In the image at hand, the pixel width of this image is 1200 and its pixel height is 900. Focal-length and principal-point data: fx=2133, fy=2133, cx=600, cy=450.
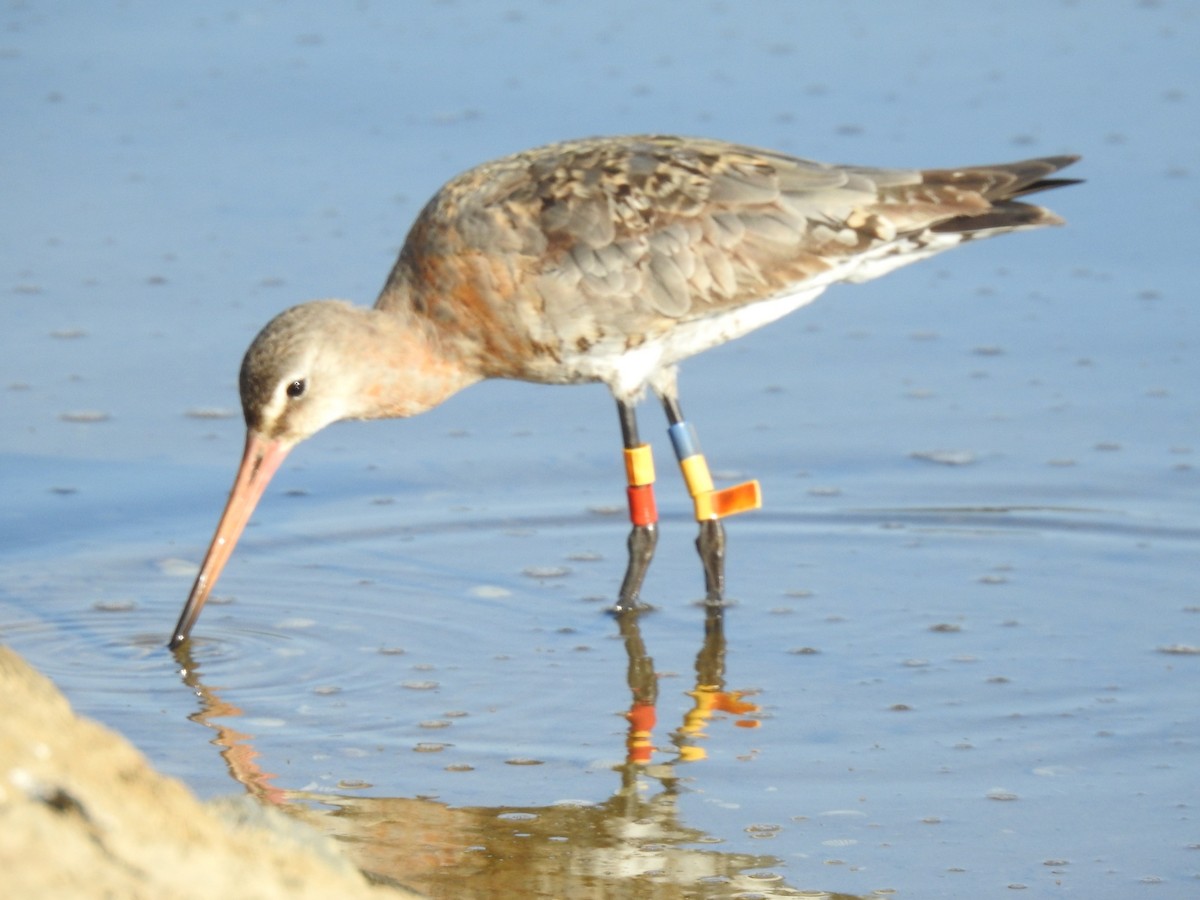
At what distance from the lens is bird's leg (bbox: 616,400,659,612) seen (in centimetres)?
658

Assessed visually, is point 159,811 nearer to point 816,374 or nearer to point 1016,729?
point 1016,729

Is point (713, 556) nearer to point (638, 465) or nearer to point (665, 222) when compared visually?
point (638, 465)

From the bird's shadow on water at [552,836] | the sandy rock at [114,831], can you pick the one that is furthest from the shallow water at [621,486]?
the sandy rock at [114,831]

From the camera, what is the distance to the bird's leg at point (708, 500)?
6.61m

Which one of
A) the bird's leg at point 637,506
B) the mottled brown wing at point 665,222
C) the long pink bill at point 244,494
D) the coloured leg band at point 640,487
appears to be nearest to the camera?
the long pink bill at point 244,494

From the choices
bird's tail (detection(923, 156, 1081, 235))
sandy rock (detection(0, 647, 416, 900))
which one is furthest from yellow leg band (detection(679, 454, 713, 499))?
sandy rock (detection(0, 647, 416, 900))

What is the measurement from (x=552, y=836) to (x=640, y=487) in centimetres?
203

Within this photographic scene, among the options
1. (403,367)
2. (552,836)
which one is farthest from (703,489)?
(552,836)

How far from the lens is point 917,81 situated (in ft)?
34.8

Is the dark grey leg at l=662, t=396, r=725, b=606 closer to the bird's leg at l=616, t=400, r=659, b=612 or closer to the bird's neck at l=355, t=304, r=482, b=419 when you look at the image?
the bird's leg at l=616, t=400, r=659, b=612

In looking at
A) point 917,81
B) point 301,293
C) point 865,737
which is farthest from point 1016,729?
point 917,81

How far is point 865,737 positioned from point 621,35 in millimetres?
6626

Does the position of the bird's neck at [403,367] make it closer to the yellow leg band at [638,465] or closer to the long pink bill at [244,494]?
the long pink bill at [244,494]

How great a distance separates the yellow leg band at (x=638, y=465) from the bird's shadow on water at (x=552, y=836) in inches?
50.1
